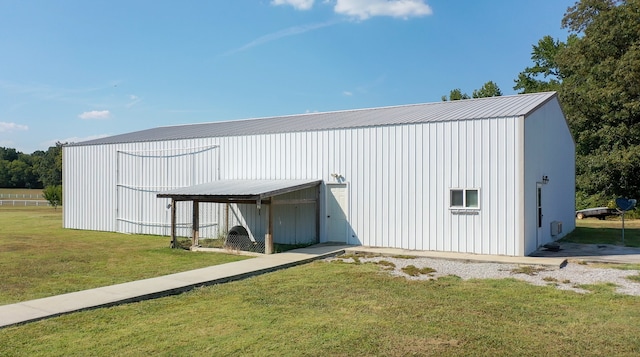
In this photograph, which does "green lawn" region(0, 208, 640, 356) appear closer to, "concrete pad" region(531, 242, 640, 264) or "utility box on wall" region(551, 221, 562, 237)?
"concrete pad" region(531, 242, 640, 264)

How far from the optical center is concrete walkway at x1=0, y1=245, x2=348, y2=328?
22.4 ft

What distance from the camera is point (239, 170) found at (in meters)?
17.0

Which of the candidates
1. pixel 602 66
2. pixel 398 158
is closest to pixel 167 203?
pixel 398 158

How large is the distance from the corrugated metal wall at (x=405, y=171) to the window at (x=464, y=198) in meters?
0.14

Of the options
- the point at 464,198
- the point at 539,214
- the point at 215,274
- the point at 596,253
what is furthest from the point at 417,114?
the point at 215,274

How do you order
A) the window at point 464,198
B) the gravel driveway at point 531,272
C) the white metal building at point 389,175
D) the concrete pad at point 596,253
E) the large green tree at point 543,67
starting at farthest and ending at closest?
the large green tree at point 543,67 → the window at point 464,198 → the white metal building at point 389,175 → the concrete pad at point 596,253 → the gravel driveway at point 531,272

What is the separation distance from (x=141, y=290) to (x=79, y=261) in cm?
475

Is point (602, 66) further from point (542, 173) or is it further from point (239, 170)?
point (239, 170)

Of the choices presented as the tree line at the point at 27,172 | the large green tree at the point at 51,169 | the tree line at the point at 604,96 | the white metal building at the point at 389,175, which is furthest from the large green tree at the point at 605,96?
the tree line at the point at 27,172

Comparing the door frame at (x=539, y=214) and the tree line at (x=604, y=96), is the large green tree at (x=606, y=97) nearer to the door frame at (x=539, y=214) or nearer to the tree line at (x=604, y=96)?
the tree line at (x=604, y=96)

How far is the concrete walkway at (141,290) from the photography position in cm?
683

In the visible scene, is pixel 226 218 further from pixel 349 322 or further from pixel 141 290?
pixel 349 322

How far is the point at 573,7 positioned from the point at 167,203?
92.0 feet

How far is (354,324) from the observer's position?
20.4ft
